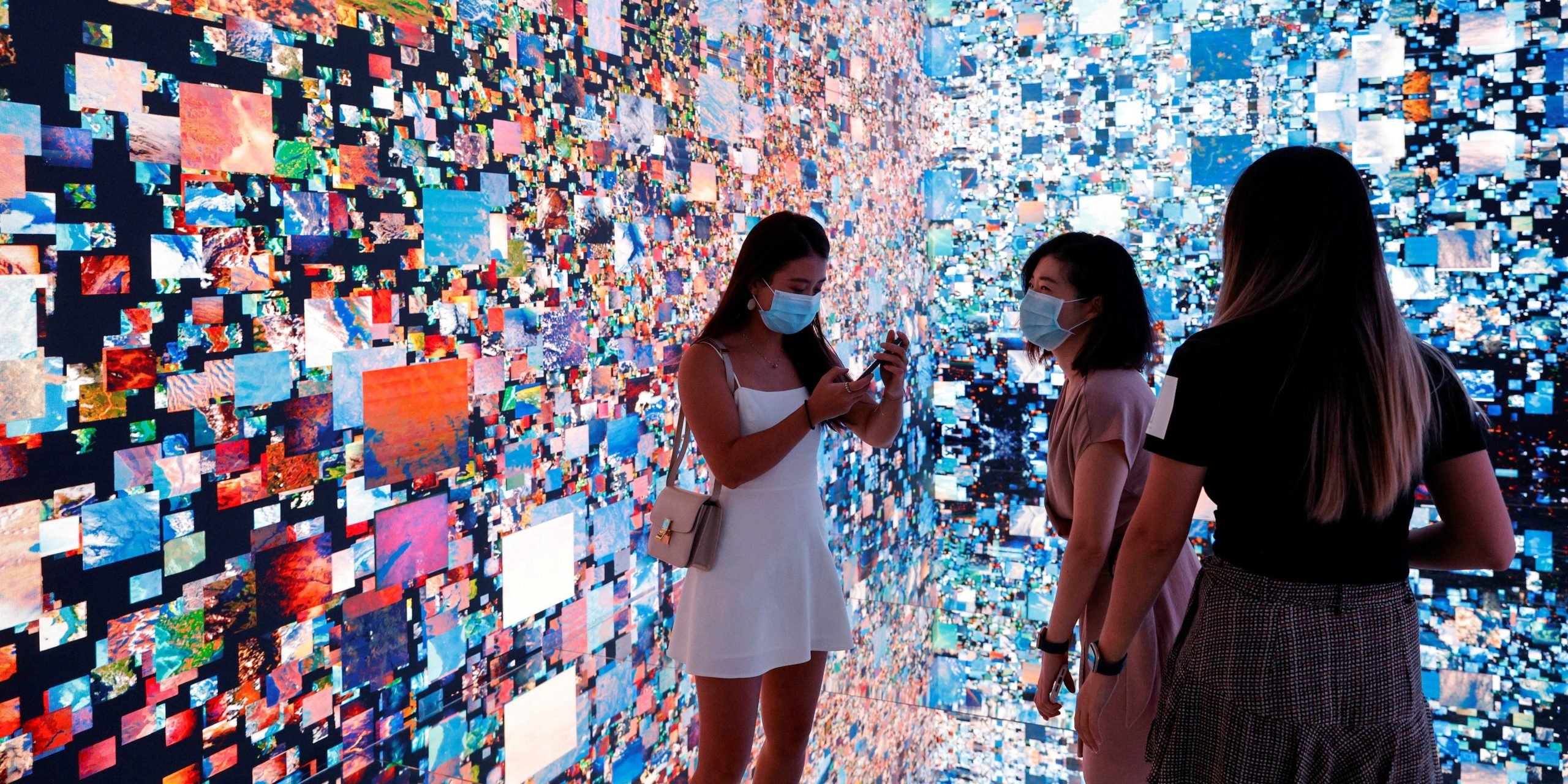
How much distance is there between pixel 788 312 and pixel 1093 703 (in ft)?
2.89

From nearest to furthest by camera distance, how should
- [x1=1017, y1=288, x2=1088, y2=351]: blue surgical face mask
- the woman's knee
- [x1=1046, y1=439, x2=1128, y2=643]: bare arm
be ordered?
[x1=1046, y1=439, x2=1128, y2=643]: bare arm, the woman's knee, [x1=1017, y1=288, x2=1088, y2=351]: blue surgical face mask

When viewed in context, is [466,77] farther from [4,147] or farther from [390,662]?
[390,662]

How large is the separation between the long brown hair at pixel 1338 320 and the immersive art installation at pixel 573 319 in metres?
1.25

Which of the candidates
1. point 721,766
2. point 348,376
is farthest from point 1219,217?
point 348,376

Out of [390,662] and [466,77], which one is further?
[466,77]

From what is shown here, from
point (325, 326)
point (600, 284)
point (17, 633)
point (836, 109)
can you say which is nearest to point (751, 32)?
point (836, 109)

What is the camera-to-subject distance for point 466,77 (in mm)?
1729

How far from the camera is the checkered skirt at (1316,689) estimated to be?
1304 millimetres

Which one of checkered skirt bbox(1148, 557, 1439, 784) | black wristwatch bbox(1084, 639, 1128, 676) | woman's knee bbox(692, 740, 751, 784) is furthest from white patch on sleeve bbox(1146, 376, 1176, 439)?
woman's knee bbox(692, 740, 751, 784)

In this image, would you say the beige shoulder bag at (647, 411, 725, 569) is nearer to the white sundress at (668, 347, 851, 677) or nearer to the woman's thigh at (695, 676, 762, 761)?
the white sundress at (668, 347, 851, 677)

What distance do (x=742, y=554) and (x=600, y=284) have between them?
676mm

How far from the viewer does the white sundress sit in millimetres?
1814

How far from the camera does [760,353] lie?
1.96 m

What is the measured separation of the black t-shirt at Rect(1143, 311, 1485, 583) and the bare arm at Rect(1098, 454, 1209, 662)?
0.09 feet
